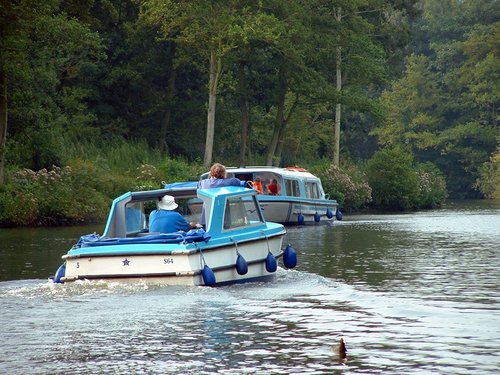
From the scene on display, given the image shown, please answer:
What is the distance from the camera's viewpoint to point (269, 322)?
18.0 m

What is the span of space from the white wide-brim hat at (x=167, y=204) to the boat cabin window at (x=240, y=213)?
3.31 ft

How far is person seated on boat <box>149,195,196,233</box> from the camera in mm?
22828

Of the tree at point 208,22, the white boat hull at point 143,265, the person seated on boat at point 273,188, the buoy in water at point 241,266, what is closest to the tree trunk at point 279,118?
the tree at point 208,22

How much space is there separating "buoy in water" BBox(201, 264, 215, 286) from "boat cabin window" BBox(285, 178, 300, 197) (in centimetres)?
2873

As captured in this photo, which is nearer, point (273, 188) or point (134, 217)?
point (134, 217)

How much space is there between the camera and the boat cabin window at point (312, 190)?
52.5 m

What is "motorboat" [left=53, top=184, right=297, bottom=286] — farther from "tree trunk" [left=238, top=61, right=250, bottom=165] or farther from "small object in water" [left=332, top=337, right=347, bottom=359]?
"tree trunk" [left=238, top=61, right=250, bottom=165]

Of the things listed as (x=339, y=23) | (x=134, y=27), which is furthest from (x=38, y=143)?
(x=339, y=23)

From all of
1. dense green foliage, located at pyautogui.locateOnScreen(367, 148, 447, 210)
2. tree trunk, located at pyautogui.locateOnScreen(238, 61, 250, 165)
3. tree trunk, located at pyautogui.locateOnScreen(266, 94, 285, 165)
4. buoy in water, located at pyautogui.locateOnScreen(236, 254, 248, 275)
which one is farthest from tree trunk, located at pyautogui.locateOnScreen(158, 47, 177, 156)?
buoy in water, located at pyautogui.locateOnScreen(236, 254, 248, 275)

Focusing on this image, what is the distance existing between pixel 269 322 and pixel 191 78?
56.6 metres

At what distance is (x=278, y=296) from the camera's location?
21.5 meters

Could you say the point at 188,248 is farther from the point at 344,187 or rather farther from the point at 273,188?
the point at 344,187

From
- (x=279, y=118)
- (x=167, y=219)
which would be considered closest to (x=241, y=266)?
(x=167, y=219)

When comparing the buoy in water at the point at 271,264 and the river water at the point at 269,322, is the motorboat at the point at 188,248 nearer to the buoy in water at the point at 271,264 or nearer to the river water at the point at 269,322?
the buoy in water at the point at 271,264
